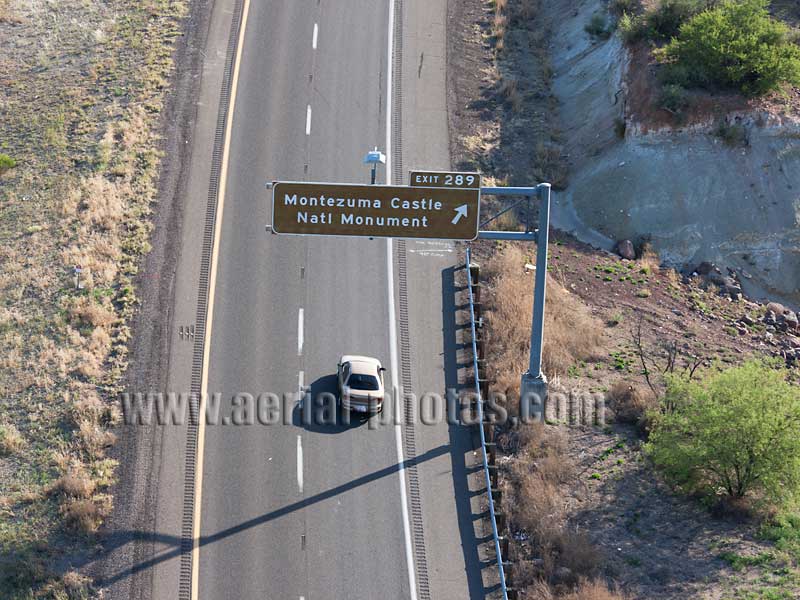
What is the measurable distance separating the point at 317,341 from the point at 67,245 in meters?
9.33

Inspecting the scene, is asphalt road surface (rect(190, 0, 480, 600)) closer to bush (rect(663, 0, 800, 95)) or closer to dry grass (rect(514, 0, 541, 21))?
dry grass (rect(514, 0, 541, 21))

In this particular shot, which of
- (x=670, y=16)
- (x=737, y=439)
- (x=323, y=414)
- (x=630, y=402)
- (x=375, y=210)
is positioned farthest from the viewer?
(x=670, y=16)

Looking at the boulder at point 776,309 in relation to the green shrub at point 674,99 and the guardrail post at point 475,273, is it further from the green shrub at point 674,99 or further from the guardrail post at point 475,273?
the guardrail post at point 475,273

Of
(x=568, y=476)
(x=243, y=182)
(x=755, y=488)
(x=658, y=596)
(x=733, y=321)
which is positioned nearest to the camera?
(x=658, y=596)

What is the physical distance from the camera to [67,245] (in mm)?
31062

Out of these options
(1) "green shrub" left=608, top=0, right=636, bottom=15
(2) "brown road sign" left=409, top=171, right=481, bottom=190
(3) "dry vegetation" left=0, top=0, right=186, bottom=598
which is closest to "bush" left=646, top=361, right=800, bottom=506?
(2) "brown road sign" left=409, top=171, right=481, bottom=190

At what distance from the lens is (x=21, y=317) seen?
1131 inches

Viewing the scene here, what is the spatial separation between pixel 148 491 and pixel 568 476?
10.9 metres

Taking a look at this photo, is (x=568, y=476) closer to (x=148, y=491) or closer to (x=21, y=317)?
(x=148, y=491)

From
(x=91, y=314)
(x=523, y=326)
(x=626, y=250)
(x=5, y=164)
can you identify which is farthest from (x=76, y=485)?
(x=626, y=250)

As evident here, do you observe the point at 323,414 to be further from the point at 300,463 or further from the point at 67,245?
the point at 67,245

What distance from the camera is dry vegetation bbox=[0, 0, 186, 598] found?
23.5 m

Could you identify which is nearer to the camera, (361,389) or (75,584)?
(75,584)

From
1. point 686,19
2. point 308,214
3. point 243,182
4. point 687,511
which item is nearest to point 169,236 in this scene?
point 243,182
